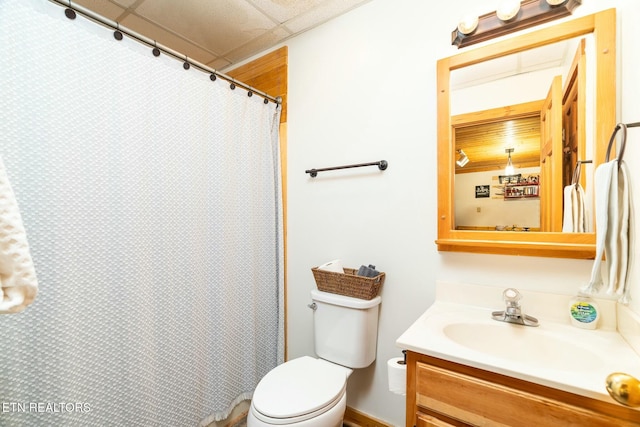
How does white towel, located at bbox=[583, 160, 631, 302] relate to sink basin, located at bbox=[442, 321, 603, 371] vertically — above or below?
above

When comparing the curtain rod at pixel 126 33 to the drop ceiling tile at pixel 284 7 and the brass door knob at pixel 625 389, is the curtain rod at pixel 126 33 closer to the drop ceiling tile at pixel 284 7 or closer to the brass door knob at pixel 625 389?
the drop ceiling tile at pixel 284 7

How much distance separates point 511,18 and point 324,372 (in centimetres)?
173

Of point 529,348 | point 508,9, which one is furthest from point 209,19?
point 529,348

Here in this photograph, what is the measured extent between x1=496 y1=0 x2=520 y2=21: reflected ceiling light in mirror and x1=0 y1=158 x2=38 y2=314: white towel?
1.63 metres

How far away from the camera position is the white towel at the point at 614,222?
852 mm

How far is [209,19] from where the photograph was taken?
1734 mm

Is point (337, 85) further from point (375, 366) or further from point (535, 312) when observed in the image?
point (375, 366)

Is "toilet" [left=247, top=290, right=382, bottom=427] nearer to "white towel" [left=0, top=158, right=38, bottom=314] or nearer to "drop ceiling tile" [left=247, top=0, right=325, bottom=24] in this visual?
"white towel" [left=0, top=158, right=38, bottom=314]

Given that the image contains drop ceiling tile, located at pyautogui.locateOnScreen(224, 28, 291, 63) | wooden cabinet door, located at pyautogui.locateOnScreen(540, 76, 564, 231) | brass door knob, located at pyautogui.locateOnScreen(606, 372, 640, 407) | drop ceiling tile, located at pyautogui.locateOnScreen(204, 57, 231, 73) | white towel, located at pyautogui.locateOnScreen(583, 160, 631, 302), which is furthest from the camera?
drop ceiling tile, located at pyautogui.locateOnScreen(204, 57, 231, 73)

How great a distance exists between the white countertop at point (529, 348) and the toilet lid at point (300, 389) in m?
0.49

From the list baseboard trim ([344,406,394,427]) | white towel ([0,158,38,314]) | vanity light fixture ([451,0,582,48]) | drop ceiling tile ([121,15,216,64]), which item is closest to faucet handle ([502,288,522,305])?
baseboard trim ([344,406,394,427])

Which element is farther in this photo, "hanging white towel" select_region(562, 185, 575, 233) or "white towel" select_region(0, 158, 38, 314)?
"hanging white towel" select_region(562, 185, 575, 233)

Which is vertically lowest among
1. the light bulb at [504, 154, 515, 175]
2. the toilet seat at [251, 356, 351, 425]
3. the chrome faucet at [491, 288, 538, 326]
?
the toilet seat at [251, 356, 351, 425]

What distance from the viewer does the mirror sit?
1.04 meters
